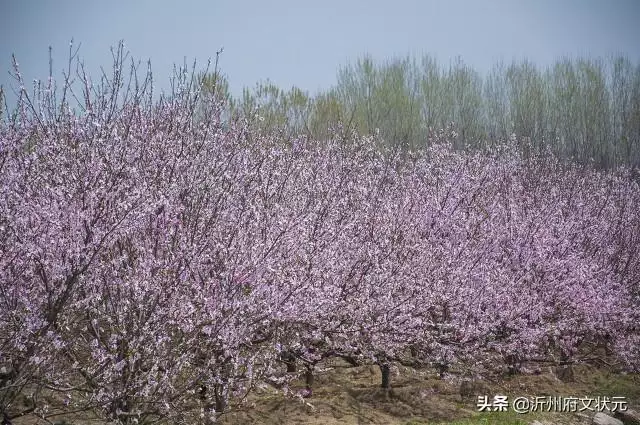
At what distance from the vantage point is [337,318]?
7.04 meters

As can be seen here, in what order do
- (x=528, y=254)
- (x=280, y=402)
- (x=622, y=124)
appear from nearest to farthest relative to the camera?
(x=280, y=402) < (x=528, y=254) < (x=622, y=124)

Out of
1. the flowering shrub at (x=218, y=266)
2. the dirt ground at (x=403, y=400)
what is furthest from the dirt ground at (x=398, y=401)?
the flowering shrub at (x=218, y=266)

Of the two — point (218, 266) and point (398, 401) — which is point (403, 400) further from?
point (218, 266)

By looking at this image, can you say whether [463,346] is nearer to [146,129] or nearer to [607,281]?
[607,281]

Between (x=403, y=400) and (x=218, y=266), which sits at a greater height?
(x=218, y=266)

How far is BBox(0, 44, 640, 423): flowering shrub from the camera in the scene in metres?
Answer: 4.81

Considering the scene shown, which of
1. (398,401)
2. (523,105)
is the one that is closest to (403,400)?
(398,401)

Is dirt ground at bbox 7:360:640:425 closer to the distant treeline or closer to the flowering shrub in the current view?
the flowering shrub

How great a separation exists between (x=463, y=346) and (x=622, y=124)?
94.8ft

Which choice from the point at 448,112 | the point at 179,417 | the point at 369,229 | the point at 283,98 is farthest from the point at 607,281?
the point at 448,112

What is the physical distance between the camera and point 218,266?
18.5 feet

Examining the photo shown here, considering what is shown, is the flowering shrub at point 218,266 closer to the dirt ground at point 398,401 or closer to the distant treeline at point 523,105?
the dirt ground at point 398,401

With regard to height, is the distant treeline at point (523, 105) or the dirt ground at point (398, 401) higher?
Result: the distant treeline at point (523, 105)

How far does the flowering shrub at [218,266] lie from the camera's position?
4812 millimetres
